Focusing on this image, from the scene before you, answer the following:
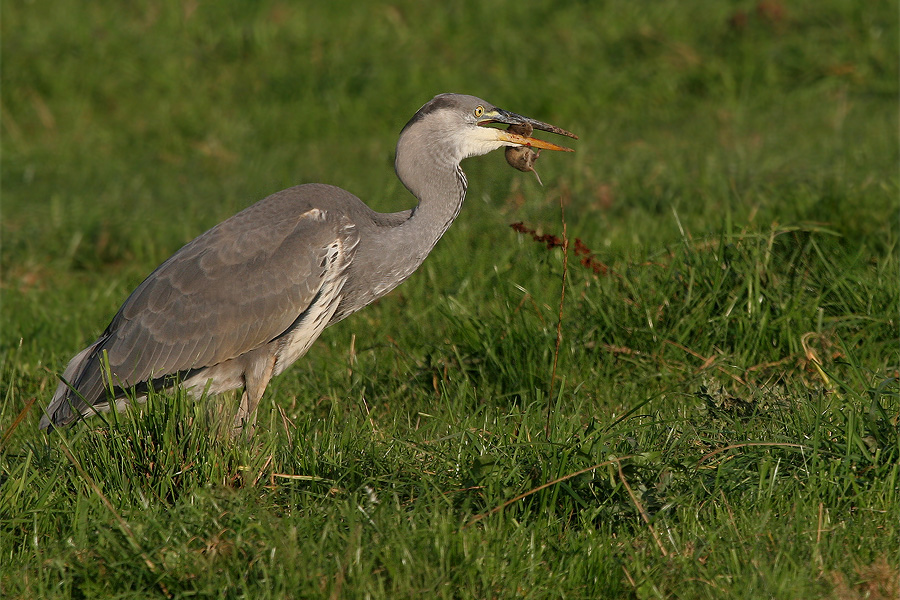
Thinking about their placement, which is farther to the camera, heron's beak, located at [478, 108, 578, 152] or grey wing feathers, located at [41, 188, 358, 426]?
heron's beak, located at [478, 108, 578, 152]

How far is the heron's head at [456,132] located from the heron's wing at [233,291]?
566 mm

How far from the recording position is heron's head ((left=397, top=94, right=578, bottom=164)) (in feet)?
15.4

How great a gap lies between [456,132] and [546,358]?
3.83 ft

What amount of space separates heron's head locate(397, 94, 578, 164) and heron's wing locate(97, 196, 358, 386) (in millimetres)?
566

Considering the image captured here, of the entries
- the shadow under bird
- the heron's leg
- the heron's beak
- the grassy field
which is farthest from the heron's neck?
the heron's leg

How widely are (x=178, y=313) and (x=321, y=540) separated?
6.14ft

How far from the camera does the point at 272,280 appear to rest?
14.6 ft

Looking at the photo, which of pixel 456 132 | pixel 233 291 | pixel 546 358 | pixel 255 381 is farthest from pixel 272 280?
pixel 546 358

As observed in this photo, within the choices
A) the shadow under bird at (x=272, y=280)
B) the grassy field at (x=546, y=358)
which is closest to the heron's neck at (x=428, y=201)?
the shadow under bird at (x=272, y=280)

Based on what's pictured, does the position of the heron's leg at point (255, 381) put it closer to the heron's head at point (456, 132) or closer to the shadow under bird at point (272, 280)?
the shadow under bird at point (272, 280)

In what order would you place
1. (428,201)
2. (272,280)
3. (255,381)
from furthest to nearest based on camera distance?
(428,201) → (255,381) → (272,280)

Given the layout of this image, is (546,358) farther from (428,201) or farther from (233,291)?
(233,291)

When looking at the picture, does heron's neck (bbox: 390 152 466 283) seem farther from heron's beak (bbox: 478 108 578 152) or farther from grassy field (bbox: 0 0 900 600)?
grassy field (bbox: 0 0 900 600)

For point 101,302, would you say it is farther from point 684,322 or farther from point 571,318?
point 684,322
